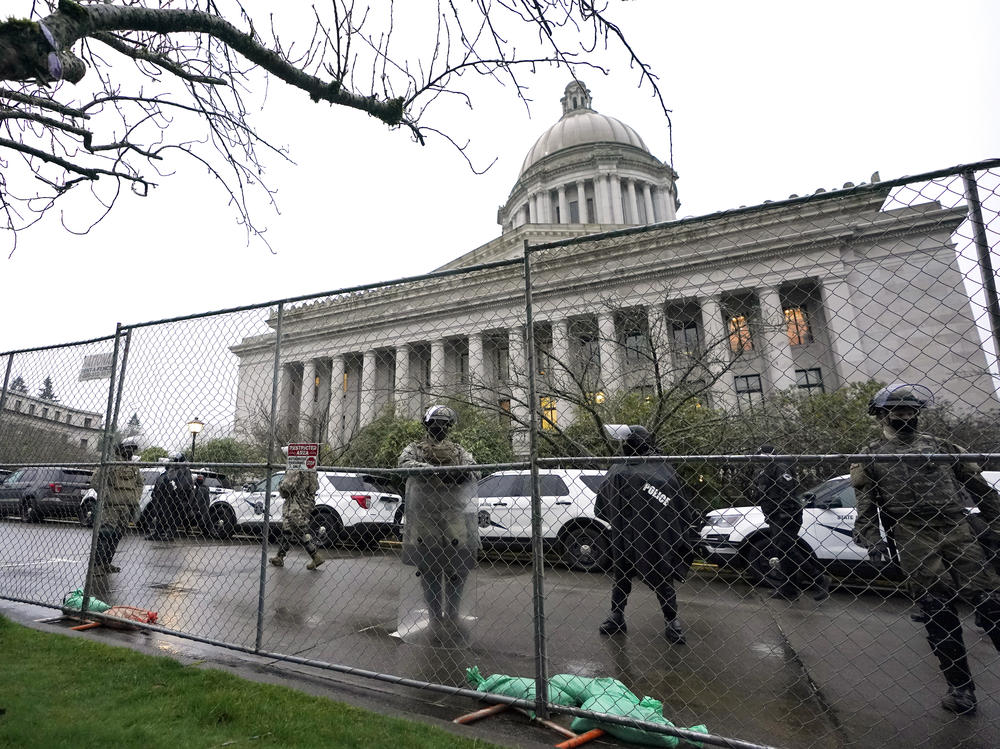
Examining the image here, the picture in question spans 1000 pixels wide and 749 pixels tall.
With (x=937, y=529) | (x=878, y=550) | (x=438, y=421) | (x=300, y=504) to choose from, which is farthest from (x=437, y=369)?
(x=300, y=504)

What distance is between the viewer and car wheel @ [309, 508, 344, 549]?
8.72 metres

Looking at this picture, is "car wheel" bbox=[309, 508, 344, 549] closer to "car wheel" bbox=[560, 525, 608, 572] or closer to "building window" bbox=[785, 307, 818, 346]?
"car wheel" bbox=[560, 525, 608, 572]

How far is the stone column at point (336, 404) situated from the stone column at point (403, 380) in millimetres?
436

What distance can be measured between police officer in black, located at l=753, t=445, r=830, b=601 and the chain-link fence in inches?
2.1

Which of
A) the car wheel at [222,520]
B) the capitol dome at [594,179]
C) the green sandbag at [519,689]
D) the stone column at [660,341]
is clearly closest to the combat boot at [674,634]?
the green sandbag at [519,689]

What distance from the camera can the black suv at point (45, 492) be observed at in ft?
26.2

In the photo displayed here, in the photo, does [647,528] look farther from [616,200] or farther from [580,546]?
[616,200]

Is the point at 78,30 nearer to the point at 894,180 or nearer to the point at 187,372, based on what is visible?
the point at 187,372

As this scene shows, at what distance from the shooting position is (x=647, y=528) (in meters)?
4.84

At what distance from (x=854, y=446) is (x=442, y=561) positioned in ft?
12.1

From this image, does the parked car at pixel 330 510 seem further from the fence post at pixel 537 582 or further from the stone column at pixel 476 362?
the fence post at pixel 537 582

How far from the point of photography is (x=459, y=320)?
12.4 ft

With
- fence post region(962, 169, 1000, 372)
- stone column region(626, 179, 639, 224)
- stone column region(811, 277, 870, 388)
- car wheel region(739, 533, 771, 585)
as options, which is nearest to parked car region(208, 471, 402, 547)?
car wheel region(739, 533, 771, 585)

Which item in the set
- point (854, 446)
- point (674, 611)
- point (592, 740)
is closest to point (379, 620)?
point (674, 611)
